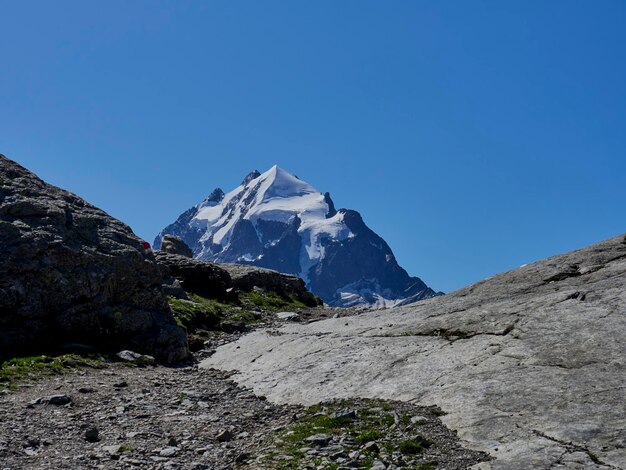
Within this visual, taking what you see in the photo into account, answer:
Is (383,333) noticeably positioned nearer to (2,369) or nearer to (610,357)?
(610,357)

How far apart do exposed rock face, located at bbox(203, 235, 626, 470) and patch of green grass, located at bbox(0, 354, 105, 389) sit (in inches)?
236

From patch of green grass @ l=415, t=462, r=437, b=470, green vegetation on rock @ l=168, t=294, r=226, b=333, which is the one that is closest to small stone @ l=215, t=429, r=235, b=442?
patch of green grass @ l=415, t=462, r=437, b=470

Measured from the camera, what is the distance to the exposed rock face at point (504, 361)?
1325 centimetres

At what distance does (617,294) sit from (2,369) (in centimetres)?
2383

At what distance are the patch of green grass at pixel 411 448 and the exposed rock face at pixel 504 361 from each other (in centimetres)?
120

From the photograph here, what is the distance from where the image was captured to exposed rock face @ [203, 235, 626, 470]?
13.2 m

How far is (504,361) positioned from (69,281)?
2286cm

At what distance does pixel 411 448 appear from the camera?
13688 mm

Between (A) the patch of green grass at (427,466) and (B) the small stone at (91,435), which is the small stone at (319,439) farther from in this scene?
(B) the small stone at (91,435)

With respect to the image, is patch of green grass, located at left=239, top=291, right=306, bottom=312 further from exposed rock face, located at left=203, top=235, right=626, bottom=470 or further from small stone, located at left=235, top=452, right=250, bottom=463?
small stone, located at left=235, top=452, right=250, bottom=463

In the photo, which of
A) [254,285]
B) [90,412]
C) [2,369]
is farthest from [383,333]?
[254,285]

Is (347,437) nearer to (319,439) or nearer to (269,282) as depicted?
(319,439)

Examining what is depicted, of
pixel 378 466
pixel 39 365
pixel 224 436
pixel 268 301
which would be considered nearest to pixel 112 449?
pixel 224 436

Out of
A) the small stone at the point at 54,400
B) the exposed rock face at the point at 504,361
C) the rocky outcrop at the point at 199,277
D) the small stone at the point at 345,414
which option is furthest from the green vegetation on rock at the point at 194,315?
the small stone at the point at 345,414
